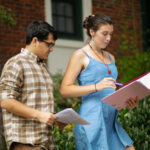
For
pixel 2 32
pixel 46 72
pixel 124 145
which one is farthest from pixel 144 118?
pixel 2 32

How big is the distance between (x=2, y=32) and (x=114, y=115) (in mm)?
4765

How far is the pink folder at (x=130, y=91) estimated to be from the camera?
2.89 m

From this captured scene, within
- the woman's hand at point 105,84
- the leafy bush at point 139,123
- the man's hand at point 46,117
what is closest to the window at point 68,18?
the leafy bush at point 139,123

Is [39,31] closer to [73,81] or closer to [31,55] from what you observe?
[31,55]

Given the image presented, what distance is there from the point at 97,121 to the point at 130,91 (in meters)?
0.42

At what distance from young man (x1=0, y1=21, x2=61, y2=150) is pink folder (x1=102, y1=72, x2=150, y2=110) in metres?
0.51

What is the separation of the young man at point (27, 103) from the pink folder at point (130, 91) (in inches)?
20.2

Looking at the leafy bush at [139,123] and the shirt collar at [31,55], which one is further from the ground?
the shirt collar at [31,55]


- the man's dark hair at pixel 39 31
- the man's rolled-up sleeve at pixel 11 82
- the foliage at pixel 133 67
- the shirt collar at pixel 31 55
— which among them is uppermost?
the man's dark hair at pixel 39 31

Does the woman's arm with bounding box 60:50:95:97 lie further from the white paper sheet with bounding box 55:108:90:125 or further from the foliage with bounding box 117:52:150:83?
the foliage with bounding box 117:52:150:83

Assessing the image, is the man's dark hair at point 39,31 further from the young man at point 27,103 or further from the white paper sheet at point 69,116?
the white paper sheet at point 69,116

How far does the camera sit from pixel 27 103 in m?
2.72

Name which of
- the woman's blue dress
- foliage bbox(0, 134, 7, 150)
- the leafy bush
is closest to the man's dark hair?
the woman's blue dress

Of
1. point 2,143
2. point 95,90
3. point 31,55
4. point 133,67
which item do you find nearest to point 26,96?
point 31,55
